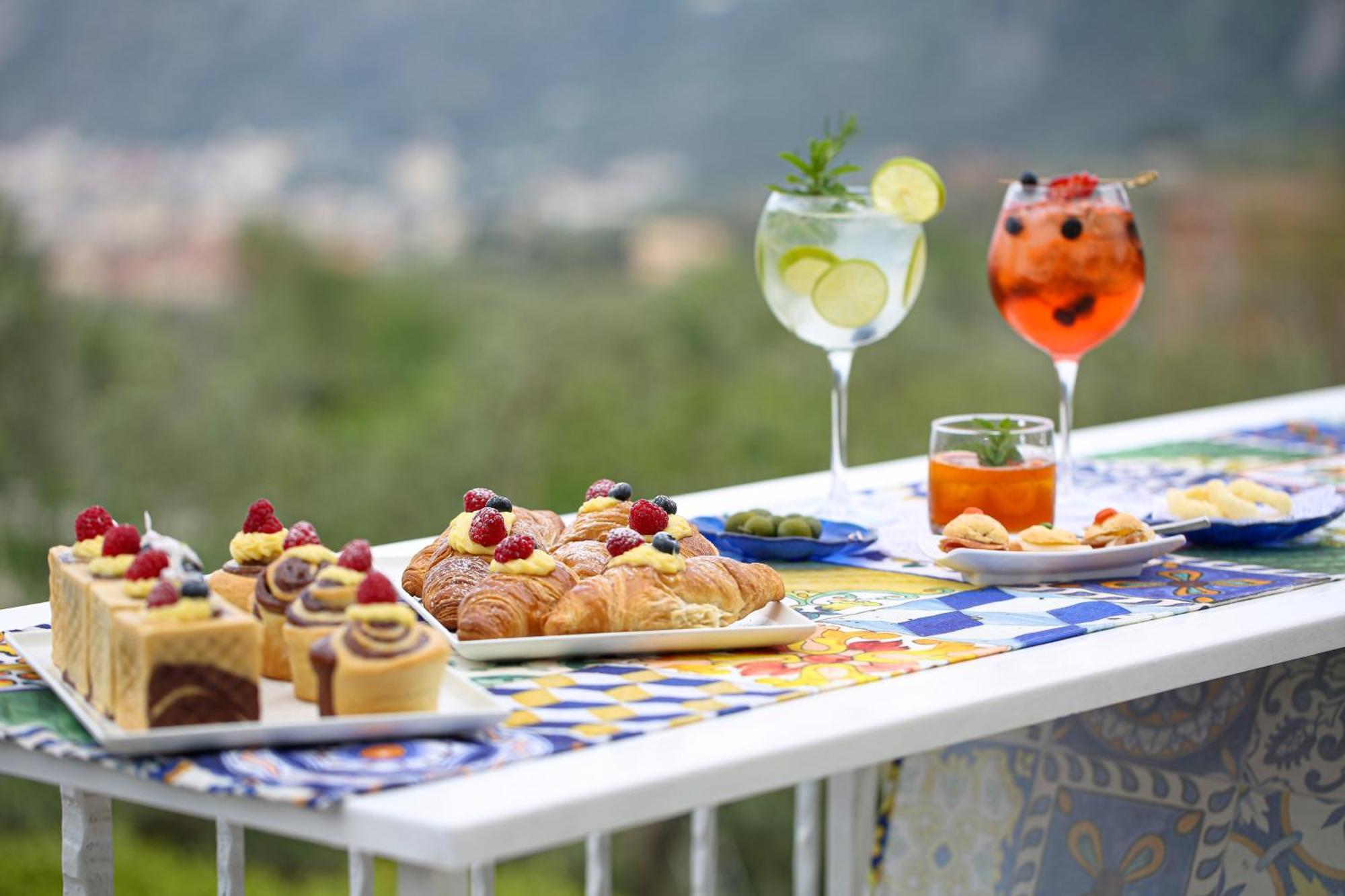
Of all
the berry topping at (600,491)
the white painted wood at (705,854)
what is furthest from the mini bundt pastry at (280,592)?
the white painted wood at (705,854)

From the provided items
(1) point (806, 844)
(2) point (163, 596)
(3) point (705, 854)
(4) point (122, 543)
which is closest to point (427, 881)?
(2) point (163, 596)

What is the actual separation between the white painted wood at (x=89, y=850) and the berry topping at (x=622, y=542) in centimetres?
39

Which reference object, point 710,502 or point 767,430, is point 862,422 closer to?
point 767,430

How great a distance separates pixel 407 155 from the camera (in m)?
5.96

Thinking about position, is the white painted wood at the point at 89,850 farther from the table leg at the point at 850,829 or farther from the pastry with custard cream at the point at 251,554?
the table leg at the point at 850,829

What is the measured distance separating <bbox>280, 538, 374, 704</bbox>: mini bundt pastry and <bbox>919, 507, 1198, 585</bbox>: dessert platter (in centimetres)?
54

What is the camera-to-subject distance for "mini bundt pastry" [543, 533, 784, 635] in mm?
1069

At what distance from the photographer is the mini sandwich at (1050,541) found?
1331mm

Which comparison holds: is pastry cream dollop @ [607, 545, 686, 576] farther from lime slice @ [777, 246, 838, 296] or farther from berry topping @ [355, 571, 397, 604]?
lime slice @ [777, 246, 838, 296]

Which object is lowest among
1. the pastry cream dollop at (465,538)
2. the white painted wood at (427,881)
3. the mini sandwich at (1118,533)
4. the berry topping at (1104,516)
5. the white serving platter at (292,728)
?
the white painted wood at (427,881)

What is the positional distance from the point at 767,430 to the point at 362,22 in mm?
2149

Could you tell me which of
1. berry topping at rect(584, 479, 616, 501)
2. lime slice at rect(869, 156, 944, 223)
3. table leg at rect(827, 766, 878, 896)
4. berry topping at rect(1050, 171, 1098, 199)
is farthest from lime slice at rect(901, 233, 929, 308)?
table leg at rect(827, 766, 878, 896)

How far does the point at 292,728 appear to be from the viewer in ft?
2.85

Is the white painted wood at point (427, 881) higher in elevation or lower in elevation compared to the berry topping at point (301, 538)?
lower
